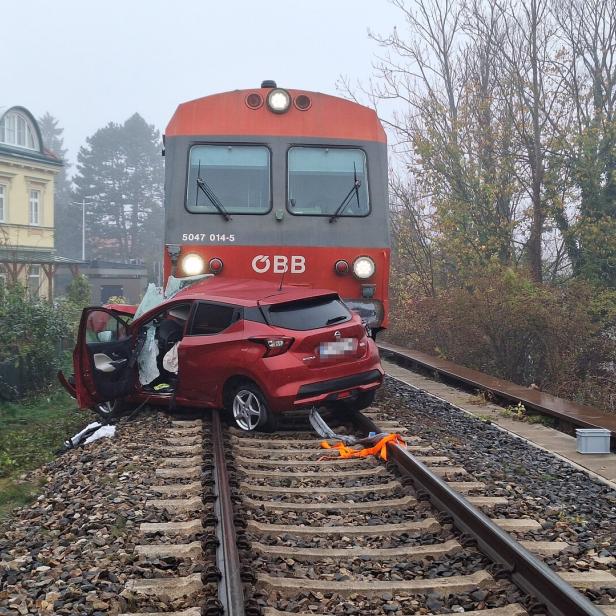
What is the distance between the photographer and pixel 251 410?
336 inches

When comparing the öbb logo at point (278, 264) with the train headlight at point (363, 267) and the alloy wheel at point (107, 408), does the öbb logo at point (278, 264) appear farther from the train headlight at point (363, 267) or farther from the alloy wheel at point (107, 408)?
the alloy wheel at point (107, 408)

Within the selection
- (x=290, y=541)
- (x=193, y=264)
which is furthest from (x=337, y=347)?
(x=290, y=541)

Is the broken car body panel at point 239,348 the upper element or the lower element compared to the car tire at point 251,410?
upper

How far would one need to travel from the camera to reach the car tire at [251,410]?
8391 mm

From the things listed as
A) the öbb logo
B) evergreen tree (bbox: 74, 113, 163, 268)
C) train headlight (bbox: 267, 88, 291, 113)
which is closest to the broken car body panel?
the öbb logo

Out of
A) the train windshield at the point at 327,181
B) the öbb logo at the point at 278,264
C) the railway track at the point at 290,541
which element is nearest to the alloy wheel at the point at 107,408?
the railway track at the point at 290,541

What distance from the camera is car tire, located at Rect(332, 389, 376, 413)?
9039 mm

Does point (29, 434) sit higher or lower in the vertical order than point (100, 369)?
lower

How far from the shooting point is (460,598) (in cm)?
423

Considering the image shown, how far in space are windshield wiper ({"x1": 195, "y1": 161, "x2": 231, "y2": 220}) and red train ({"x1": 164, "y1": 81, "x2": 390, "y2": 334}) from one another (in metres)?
0.01

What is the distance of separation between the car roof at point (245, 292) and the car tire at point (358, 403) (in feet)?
3.84

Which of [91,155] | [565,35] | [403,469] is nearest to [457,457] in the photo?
[403,469]

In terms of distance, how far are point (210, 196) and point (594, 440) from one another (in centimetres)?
535

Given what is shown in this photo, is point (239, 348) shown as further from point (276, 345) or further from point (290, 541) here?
point (290, 541)
